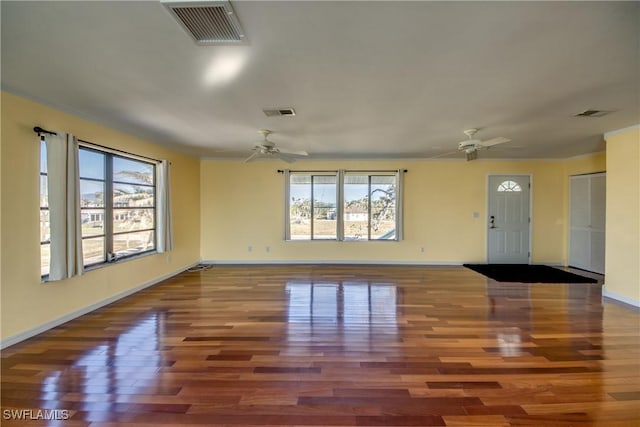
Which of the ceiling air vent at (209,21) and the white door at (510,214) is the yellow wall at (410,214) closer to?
the white door at (510,214)

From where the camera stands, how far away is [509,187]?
6.92m

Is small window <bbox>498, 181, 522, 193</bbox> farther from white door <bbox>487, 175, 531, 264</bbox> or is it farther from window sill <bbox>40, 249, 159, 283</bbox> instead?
window sill <bbox>40, 249, 159, 283</bbox>

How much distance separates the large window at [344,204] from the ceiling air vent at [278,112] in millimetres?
3332

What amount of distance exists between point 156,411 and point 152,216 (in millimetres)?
4052

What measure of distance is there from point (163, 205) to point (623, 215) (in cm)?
707

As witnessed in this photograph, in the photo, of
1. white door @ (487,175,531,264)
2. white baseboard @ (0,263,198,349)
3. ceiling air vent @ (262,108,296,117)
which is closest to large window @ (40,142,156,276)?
white baseboard @ (0,263,198,349)

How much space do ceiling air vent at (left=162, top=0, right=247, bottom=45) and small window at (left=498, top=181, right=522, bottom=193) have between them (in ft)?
22.1

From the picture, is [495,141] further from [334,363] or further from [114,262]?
[114,262]

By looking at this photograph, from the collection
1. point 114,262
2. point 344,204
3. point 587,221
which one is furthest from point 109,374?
point 587,221

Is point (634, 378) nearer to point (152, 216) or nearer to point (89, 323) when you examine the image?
point (89, 323)

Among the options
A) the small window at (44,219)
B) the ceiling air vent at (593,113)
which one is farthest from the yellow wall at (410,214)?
the small window at (44,219)

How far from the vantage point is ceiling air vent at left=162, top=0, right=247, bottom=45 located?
5.45 ft

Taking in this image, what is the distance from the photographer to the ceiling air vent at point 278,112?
11.3 ft

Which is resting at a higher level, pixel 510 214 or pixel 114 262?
pixel 510 214
